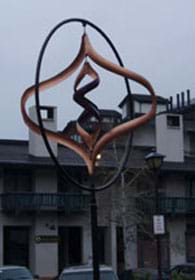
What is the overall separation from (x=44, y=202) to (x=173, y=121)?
1192 cm

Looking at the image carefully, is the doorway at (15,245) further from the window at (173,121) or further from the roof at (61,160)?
the window at (173,121)

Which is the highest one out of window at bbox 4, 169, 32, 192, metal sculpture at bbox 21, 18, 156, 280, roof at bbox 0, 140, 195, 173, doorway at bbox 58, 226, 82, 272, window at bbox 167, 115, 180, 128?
window at bbox 167, 115, 180, 128

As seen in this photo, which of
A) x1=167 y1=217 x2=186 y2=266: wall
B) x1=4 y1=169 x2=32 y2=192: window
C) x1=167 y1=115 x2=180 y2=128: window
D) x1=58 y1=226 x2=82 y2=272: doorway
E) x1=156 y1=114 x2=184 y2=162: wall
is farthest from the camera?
x1=167 y1=115 x2=180 y2=128: window

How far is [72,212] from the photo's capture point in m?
54.6

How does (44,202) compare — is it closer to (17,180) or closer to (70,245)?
(17,180)

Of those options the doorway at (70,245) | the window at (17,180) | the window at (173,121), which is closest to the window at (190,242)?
the window at (173,121)

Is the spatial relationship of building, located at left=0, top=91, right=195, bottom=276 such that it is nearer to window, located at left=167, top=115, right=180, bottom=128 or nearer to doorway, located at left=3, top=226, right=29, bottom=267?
doorway, located at left=3, top=226, right=29, bottom=267

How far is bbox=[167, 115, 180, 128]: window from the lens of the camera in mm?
59700

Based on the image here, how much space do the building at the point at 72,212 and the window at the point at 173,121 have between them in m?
2.74

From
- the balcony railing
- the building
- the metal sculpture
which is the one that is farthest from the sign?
the metal sculpture

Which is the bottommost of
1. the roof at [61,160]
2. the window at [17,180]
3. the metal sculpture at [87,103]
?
the metal sculpture at [87,103]

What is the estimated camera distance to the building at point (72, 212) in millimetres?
52406

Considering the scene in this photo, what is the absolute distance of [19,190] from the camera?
5456 cm

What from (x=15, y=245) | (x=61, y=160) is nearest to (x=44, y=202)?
(x=61, y=160)
